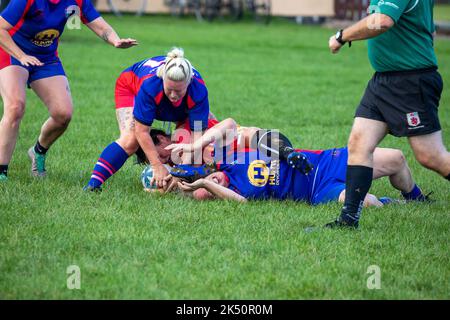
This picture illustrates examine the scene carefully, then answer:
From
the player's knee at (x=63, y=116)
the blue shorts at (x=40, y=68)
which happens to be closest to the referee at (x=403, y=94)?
the player's knee at (x=63, y=116)

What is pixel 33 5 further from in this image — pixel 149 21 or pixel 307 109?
pixel 149 21

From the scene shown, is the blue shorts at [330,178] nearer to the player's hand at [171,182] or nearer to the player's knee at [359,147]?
the player's knee at [359,147]

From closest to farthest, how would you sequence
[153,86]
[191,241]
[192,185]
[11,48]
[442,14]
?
1. [191,241]
2. [192,185]
3. [153,86]
4. [11,48]
5. [442,14]

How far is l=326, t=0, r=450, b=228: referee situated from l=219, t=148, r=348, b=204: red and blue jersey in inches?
35.2

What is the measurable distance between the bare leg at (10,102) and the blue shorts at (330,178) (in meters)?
2.64

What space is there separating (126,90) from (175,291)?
11.5ft

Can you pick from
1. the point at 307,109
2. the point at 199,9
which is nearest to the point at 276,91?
the point at 307,109

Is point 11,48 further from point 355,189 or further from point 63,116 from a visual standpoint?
point 355,189

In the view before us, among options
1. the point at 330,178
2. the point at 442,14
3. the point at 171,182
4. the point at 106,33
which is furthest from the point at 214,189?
the point at 442,14

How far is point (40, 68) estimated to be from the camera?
7.33 m

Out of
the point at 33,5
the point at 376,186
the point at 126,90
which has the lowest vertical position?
the point at 376,186

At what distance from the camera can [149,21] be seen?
27562 mm

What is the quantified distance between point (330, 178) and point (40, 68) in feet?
9.07

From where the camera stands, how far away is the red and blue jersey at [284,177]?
667cm
